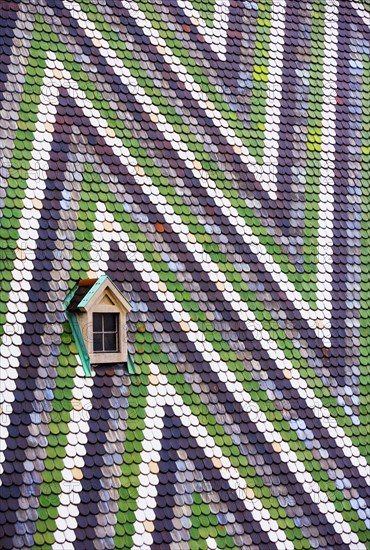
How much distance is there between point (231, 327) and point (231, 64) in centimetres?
416

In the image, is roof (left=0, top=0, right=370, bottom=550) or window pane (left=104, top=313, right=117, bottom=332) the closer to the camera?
roof (left=0, top=0, right=370, bottom=550)

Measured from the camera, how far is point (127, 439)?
14.8 m

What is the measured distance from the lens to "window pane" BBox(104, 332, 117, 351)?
15297 millimetres

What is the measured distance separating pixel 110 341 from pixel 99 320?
28 cm

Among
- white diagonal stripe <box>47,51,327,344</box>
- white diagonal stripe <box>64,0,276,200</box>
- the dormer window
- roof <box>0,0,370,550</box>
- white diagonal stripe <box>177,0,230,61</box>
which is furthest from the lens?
white diagonal stripe <box>177,0,230,61</box>

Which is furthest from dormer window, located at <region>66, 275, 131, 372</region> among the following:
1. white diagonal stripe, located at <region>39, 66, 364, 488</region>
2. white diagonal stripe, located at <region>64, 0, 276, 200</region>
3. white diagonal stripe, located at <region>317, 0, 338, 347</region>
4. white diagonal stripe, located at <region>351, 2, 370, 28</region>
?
white diagonal stripe, located at <region>351, 2, 370, 28</region>

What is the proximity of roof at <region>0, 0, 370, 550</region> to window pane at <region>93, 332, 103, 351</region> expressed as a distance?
0.25 m

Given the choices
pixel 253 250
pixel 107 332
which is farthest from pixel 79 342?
pixel 253 250

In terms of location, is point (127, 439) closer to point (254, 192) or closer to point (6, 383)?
point (6, 383)

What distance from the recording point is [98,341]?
50.0ft

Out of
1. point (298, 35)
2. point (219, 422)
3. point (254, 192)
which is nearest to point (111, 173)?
point (254, 192)

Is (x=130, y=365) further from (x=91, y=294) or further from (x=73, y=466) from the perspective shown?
(x=73, y=466)

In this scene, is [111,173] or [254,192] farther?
[254,192]

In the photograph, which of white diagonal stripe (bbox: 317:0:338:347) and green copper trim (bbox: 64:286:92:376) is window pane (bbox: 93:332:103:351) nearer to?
green copper trim (bbox: 64:286:92:376)
